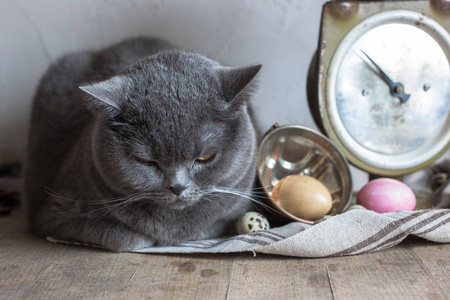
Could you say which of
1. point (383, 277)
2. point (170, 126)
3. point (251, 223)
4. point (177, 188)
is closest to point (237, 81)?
point (170, 126)

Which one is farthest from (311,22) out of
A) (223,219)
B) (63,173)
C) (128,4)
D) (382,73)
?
(63,173)

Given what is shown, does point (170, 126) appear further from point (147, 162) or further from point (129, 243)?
point (129, 243)

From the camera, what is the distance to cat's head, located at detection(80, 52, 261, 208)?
1146 millimetres

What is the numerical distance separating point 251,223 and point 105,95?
1.89ft

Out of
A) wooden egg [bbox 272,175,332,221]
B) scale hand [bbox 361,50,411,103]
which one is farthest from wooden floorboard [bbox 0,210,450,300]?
scale hand [bbox 361,50,411,103]

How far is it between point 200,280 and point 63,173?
65 centimetres

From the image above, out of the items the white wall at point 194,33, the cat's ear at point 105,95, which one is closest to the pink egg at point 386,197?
the white wall at point 194,33

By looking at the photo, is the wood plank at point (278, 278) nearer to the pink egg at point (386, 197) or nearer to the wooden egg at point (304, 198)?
the wooden egg at point (304, 198)

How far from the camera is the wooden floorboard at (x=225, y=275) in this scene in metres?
1.05

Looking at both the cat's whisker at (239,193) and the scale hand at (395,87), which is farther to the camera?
the scale hand at (395,87)

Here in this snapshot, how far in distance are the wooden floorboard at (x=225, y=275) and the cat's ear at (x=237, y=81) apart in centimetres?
44

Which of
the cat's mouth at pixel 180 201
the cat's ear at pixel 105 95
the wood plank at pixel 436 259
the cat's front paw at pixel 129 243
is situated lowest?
the cat's front paw at pixel 129 243

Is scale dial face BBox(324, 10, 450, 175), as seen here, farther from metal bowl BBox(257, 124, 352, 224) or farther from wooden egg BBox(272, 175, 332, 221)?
wooden egg BBox(272, 175, 332, 221)

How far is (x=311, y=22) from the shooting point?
73.7 inches
